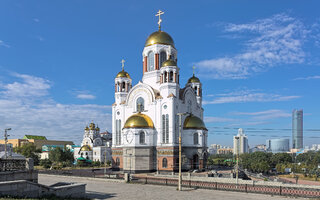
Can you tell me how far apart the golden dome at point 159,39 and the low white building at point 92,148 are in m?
37.7

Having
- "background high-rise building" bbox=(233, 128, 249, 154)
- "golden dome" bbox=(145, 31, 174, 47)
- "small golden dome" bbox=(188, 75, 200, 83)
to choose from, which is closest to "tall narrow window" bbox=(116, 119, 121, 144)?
"golden dome" bbox=(145, 31, 174, 47)

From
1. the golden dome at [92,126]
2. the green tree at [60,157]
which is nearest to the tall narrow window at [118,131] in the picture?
the green tree at [60,157]

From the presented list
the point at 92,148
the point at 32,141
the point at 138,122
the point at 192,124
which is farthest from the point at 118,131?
the point at 32,141

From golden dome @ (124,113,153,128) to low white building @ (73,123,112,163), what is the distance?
35747 mm

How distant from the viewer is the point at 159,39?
140 feet

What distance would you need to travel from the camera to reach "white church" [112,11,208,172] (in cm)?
3734

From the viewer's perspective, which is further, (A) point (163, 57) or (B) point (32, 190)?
(A) point (163, 57)

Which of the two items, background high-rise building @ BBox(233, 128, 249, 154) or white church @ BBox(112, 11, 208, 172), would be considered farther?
white church @ BBox(112, 11, 208, 172)

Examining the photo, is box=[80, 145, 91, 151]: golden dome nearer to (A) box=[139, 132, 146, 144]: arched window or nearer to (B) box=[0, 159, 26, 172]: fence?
(A) box=[139, 132, 146, 144]: arched window

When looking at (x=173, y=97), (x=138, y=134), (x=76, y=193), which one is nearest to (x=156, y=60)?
(x=173, y=97)

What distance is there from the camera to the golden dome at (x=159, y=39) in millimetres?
42594

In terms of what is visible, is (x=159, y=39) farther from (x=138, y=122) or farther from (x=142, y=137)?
(x=142, y=137)

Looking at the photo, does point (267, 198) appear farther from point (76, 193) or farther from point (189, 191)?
point (76, 193)

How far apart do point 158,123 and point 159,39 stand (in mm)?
12940
